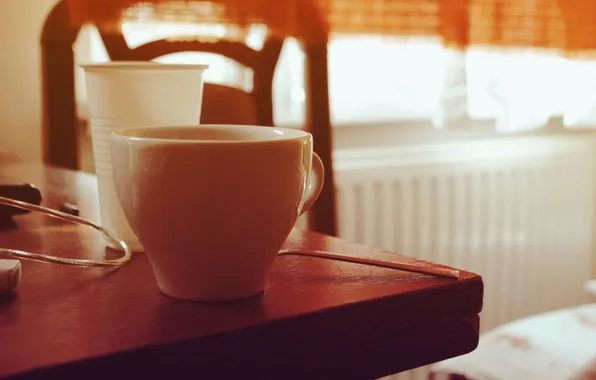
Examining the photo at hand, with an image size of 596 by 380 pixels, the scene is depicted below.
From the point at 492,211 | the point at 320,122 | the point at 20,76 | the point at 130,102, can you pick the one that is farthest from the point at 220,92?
the point at 492,211

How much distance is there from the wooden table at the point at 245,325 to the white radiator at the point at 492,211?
1.15 metres

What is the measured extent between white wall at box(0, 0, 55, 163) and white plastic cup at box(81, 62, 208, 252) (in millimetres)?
851

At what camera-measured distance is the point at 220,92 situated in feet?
3.47

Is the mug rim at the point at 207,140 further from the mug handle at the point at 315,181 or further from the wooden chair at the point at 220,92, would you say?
the wooden chair at the point at 220,92

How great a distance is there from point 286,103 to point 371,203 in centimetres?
28

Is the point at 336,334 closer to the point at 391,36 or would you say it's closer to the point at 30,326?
the point at 30,326

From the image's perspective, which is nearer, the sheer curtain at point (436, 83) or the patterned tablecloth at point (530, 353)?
the patterned tablecloth at point (530, 353)

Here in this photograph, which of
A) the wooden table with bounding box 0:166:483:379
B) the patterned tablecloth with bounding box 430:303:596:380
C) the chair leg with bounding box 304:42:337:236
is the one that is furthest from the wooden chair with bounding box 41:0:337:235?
the wooden table with bounding box 0:166:483:379

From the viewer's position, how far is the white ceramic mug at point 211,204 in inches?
13.9

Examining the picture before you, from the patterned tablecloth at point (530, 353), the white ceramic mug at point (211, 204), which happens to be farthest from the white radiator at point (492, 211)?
the white ceramic mug at point (211, 204)

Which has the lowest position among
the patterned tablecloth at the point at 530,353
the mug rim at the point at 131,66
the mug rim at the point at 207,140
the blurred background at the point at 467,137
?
the patterned tablecloth at the point at 530,353

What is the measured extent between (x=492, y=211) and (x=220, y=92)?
0.94m

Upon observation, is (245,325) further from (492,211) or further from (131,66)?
(492,211)

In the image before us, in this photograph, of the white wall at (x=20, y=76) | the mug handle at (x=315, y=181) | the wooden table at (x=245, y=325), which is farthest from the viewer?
the white wall at (x=20, y=76)
